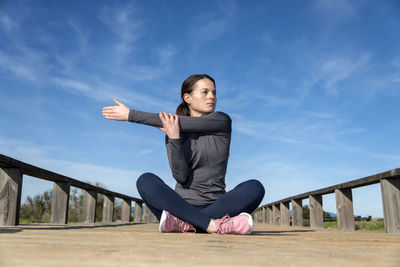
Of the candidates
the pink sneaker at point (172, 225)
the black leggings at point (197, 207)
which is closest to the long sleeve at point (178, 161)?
the black leggings at point (197, 207)

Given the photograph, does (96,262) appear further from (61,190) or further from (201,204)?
(61,190)

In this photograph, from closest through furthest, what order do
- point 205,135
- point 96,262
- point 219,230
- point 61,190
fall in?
point 96,262, point 219,230, point 205,135, point 61,190

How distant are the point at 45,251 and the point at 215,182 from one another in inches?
64.7

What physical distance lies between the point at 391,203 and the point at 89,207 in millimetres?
4275

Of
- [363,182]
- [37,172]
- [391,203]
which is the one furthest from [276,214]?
[37,172]

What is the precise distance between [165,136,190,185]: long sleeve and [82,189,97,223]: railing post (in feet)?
10.9

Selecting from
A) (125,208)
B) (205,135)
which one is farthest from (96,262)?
(125,208)

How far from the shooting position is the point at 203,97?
2.86 meters

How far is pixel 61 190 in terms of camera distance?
4312 mm

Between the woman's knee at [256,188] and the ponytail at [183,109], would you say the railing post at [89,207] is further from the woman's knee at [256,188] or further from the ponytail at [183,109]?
the woman's knee at [256,188]

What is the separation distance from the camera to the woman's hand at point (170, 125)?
2443mm

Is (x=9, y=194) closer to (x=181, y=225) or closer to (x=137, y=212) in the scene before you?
(x=181, y=225)

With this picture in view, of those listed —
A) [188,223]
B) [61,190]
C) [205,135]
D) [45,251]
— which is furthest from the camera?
[61,190]

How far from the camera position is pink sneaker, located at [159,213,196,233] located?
2.25 m
